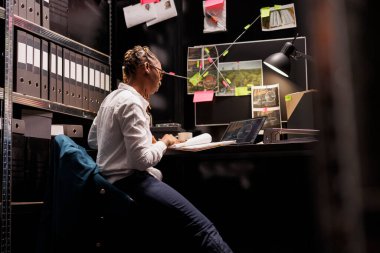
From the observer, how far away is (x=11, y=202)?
2000 millimetres

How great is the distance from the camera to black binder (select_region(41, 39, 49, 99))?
230 cm

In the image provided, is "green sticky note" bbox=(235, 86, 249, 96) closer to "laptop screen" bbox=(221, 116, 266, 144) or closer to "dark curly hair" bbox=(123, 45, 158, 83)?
"laptop screen" bbox=(221, 116, 266, 144)

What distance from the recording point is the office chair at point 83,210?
153 cm

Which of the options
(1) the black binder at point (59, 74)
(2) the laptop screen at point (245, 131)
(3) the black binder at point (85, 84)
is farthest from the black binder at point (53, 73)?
(2) the laptop screen at point (245, 131)

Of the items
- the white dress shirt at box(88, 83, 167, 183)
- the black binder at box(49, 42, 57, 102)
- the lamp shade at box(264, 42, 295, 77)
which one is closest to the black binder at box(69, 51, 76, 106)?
the black binder at box(49, 42, 57, 102)

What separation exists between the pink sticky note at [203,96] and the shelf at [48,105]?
25.1 inches

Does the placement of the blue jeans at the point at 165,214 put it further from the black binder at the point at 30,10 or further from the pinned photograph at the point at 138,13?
the pinned photograph at the point at 138,13

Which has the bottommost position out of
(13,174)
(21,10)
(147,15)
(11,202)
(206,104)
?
(11,202)

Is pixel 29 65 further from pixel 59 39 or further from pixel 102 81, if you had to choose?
pixel 102 81

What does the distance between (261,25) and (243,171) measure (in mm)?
936

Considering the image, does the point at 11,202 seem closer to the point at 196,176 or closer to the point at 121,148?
the point at 121,148

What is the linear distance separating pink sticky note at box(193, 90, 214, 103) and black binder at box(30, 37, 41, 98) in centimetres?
95

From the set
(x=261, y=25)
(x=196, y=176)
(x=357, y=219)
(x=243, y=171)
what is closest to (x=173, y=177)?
(x=196, y=176)

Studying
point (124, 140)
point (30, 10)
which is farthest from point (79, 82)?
point (124, 140)
